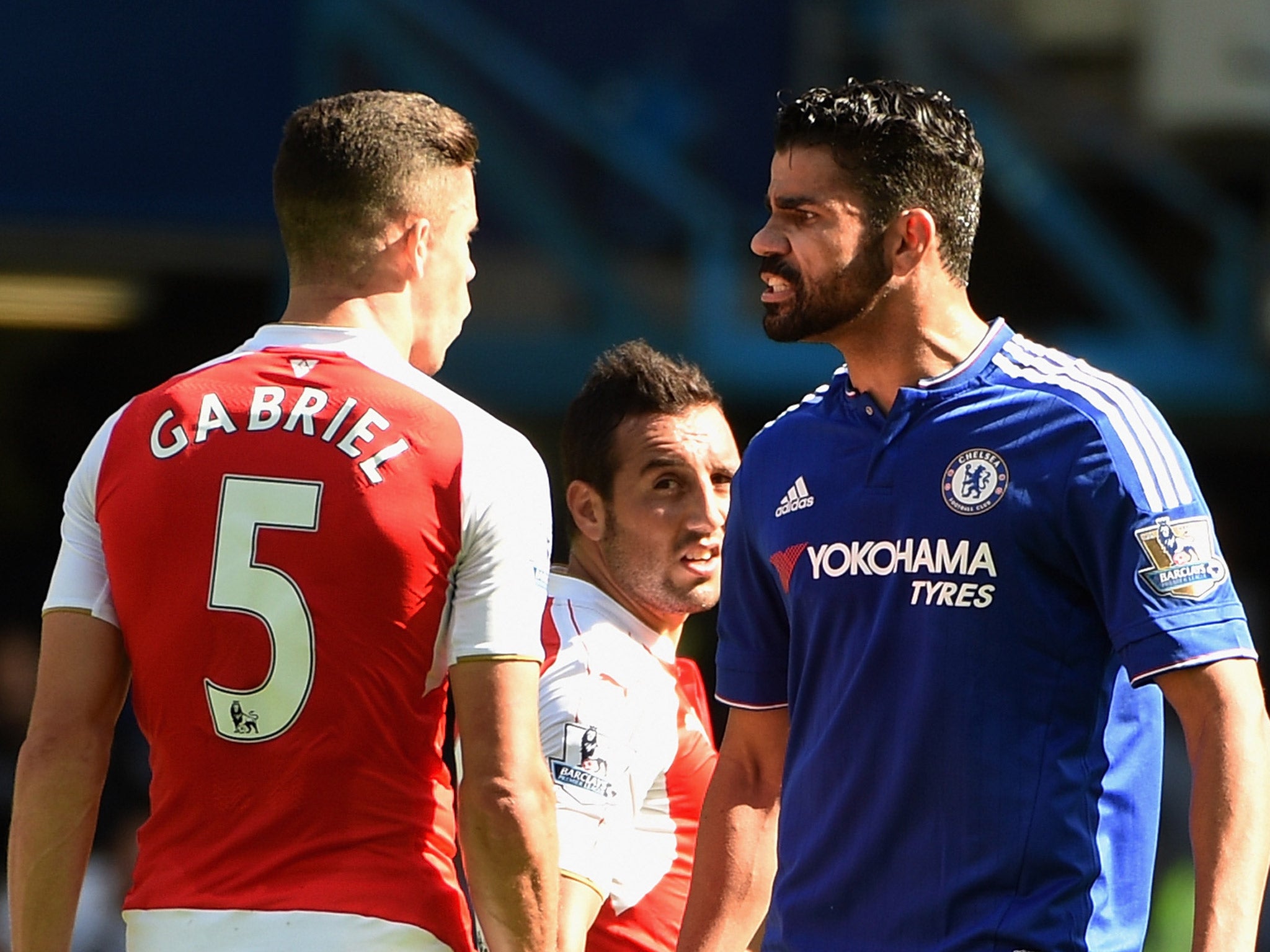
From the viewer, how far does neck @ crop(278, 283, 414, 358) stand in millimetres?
3133

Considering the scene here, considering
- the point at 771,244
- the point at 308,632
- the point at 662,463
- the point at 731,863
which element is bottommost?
the point at 731,863

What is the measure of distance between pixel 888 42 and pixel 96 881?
20.0 feet

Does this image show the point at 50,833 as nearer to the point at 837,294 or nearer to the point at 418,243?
the point at 418,243

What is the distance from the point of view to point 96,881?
788cm

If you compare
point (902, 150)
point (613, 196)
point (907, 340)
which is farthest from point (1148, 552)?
point (613, 196)

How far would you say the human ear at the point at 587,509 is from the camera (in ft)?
12.6

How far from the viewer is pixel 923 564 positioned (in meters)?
3.00

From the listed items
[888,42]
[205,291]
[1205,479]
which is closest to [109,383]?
[205,291]

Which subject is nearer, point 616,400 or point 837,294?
point 837,294

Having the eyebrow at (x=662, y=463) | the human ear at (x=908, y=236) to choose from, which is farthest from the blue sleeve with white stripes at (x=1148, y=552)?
the eyebrow at (x=662, y=463)

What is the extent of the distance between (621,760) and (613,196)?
22.4 feet

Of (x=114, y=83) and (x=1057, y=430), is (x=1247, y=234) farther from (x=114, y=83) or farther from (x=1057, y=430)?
(x=1057, y=430)

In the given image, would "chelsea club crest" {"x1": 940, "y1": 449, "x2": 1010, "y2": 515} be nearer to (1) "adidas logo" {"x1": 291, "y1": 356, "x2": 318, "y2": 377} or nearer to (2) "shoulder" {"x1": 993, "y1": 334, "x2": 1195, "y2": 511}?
(2) "shoulder" {"x1": 993, "y1": 334, "x2": 1195, "y2": 511}

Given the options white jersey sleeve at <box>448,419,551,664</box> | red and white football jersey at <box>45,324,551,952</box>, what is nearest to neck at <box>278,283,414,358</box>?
red and white football jersey at <box>45,324,551,952</box>
